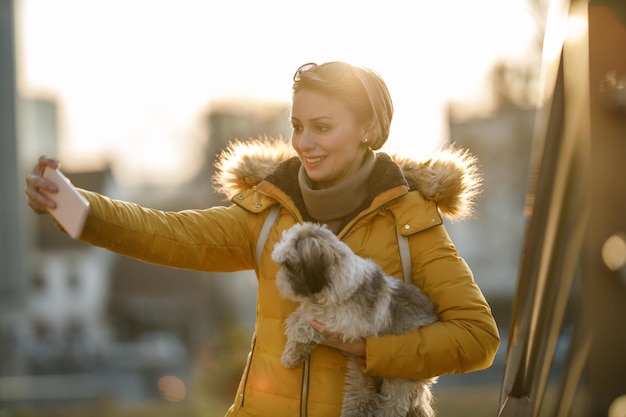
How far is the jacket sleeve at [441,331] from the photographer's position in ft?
9.31

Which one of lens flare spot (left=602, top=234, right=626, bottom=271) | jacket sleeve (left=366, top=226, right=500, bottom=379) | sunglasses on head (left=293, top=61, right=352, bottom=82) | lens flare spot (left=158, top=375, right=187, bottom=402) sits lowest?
lens flare spot (left=158, top=375, right=187, bottom=402)

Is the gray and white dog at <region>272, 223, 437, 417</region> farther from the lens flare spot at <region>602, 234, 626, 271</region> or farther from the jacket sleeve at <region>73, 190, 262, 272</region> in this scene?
the lens flare spot at <region>602, 234, 626, 271</region>

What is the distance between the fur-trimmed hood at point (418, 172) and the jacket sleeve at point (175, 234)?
0.16m

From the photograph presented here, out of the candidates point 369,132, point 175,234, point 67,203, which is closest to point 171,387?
point 175,234

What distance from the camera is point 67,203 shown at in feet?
9.07

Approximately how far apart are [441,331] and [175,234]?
3.17 ft

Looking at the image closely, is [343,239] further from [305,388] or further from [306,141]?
[305,388]

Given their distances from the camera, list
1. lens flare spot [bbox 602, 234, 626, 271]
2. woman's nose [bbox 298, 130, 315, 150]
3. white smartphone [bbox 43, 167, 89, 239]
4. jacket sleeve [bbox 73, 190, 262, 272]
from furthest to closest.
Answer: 1. woman's nose [bbox 298, 130, 315, 150]
2. jacket sleeve [bbox 73, 190, 262, 272]
3. white smartphone [bbox 43, 167, 89, 239]
4. lens flare spot [bbox 602, 234, 626, 271]

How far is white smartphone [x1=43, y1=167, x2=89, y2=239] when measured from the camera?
274 centimetres

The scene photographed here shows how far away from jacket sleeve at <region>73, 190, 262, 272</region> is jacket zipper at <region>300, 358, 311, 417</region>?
1.73 feet

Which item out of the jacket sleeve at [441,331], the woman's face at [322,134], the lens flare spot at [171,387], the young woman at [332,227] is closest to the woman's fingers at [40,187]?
the young woman at [332,227]

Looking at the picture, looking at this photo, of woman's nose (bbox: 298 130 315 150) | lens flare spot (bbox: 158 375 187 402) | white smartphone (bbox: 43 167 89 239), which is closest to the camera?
white smartphone (bbox: 43 167 89 239)

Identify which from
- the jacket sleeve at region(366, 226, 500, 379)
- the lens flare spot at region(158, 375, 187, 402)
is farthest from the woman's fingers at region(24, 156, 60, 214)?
the lens flare spot at region(158, 375, 187, 402)

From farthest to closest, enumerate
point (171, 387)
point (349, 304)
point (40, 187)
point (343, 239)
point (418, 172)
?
point (171, 387)
point (418, 172)
point (343, 239)
point (349, 304)
point (40, 187)
